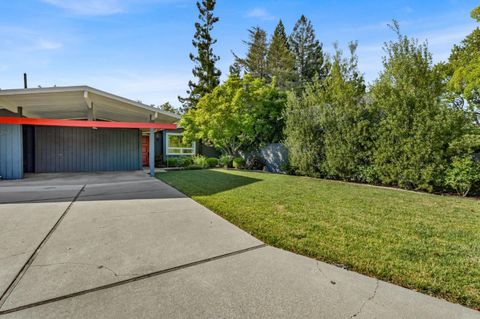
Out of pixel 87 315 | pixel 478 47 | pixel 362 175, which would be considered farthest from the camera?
pixel 478 47

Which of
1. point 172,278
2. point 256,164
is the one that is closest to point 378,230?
point 172,278

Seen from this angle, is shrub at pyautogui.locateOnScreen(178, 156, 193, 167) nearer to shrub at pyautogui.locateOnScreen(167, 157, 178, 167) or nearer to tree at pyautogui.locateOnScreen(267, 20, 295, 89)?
shrub at pyautogui.locateOnScreen(167, 157, 178, 167)

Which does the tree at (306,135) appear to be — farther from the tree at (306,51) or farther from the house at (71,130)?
the tree at (306,51)

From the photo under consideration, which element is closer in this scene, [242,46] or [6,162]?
[6,162]

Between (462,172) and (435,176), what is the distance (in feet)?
1.85

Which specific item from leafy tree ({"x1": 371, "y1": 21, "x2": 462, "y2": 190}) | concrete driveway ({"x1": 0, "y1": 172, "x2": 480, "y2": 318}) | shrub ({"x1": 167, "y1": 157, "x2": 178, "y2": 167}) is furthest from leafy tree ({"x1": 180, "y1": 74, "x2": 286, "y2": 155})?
concrete driveway ({"x1": 0, "y1": 172, "x2": 480, "y2": 318})

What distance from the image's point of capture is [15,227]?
11.9 ft

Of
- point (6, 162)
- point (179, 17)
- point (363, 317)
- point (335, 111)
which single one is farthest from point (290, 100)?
point (6, 162)

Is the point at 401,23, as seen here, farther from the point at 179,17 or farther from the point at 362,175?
the point at 179,17

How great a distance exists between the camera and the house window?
16328 millimetres

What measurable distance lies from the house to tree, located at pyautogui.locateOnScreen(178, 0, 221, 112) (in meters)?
11.2

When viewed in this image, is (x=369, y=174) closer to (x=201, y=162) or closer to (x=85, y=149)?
(x=201, y=162)

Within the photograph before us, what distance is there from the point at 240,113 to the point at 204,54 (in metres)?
13.0

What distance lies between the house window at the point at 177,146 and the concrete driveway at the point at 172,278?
41.2 ft
